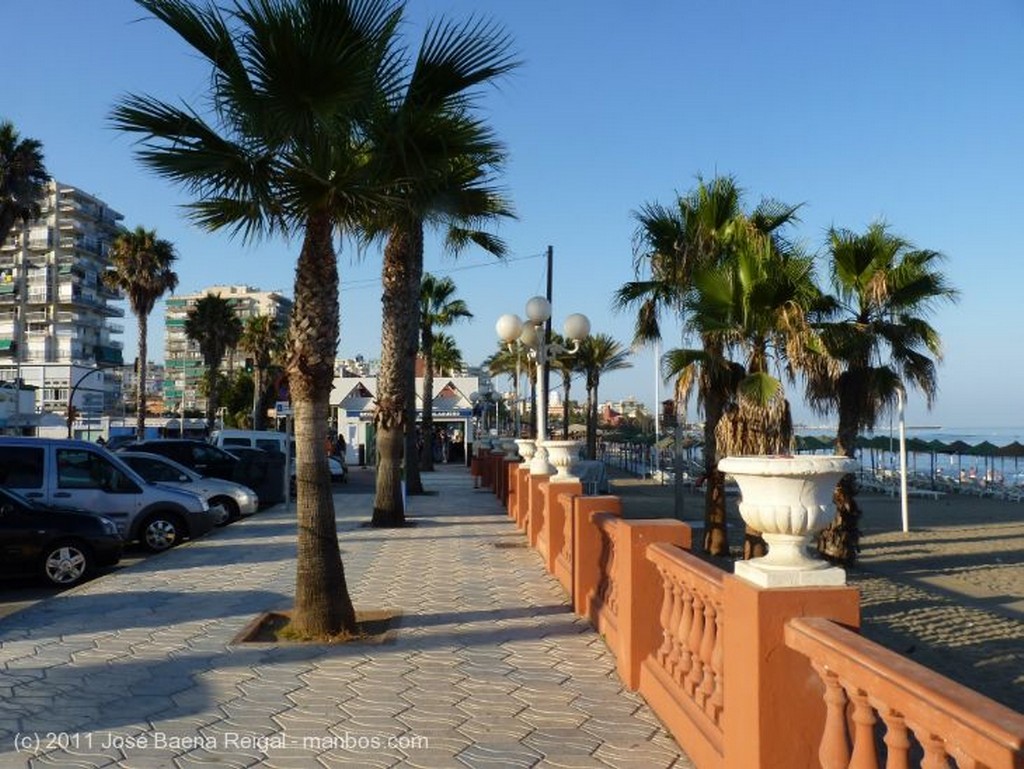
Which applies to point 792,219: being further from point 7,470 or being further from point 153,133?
point 7,470

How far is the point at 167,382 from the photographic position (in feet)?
553

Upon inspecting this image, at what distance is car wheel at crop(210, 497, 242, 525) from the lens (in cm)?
1781

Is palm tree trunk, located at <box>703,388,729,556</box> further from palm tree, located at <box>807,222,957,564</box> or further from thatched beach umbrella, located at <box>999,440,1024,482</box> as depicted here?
thatched beach umbrella, located at <box>999,440,1024,482</box>

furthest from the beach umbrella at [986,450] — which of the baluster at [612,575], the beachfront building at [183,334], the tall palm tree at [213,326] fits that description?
the beachfront building at [183,334]

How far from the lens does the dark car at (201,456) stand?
21109 mm

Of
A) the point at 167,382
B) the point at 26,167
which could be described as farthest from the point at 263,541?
the point at 167,382

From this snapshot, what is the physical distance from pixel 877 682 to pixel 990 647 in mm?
7988

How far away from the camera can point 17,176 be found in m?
32.8

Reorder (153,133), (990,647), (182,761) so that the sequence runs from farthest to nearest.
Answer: (990,647)
(153,133)
(182,761)

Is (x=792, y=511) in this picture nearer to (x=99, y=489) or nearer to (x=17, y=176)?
(x=99, y=489)

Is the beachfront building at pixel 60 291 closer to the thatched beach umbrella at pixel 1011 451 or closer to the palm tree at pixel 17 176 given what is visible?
the palm tree at pixel 17 176

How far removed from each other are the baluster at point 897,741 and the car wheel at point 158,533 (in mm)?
13007

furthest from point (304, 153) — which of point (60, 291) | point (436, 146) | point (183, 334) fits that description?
point (183, 334)

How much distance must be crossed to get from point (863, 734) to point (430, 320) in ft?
130
